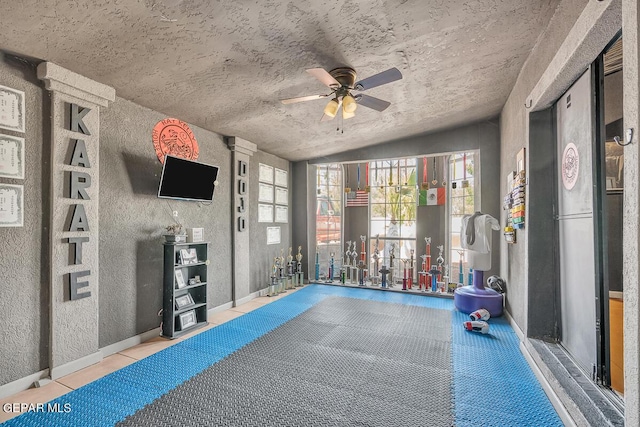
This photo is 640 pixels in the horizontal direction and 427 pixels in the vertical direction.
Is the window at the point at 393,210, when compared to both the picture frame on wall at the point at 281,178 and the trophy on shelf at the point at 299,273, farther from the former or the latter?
the picture frame on wall at the point at 281,178

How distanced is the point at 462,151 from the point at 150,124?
475 centimetres

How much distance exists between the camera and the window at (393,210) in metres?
6.85

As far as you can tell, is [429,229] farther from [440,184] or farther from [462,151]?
[462,151]

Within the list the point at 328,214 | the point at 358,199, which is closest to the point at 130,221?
the point at 328,214

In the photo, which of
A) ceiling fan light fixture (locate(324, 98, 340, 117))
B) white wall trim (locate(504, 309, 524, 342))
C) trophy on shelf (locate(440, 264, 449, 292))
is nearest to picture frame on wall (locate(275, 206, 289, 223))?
trophy on shelf (locate(440, 264, 449, 292))

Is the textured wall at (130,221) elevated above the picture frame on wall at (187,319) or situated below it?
above

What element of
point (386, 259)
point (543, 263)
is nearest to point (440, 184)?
point (386, 259)

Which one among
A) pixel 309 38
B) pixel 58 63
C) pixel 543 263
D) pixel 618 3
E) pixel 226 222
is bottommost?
pixel 543 263

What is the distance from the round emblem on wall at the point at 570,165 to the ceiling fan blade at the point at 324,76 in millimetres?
2049

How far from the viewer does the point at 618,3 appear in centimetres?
152

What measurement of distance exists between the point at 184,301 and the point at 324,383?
2.12 meters

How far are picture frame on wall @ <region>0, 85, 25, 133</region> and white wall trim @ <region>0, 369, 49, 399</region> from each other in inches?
77.5

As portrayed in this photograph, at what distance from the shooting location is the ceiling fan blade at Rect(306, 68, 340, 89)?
251cm

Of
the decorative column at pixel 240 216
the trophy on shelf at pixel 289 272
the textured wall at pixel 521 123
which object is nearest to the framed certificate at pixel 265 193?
the decorative column at pixel 240 216
